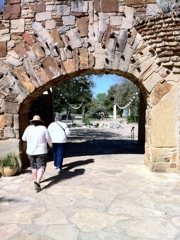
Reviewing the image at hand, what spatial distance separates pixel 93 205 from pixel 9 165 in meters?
2.50

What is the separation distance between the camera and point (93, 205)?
13.3ft

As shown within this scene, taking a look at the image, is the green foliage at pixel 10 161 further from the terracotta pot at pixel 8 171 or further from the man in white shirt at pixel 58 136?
the man in white shirt at pixel 58 136

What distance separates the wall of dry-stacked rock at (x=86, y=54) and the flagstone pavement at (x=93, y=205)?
1.05m

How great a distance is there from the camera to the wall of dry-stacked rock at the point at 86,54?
590 cm

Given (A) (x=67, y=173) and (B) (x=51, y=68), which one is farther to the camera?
(B) (x=51, y=68)

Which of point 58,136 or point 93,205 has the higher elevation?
point 58,136

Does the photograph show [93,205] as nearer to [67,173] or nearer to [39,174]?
[39,174]

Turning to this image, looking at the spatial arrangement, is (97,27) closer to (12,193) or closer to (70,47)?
(70,47)

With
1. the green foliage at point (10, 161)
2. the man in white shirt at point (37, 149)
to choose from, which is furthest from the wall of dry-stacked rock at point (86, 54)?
the man in white shirt at point (37, 149)

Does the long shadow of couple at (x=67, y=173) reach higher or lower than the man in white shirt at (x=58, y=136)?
lower

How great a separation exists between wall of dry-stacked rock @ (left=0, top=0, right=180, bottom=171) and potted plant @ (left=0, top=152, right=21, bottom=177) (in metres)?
0.59

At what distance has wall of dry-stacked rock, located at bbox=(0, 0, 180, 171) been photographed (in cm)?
590

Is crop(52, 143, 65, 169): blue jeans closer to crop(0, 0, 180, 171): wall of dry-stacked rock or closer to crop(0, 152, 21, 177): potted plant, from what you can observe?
crop(0, 152, 21, 177): potted plant

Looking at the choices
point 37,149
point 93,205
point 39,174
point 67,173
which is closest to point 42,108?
point 67,173
